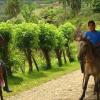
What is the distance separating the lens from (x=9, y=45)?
78.7 feet

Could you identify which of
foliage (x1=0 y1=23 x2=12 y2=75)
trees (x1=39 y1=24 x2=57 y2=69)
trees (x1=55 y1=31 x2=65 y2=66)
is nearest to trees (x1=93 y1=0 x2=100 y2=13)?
trees (x1=55 y1=31 x2=65 y2=66)

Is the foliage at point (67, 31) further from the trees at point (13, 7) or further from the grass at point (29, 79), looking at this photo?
the trees at point (13, 7)

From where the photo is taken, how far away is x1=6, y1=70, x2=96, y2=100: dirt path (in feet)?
51.4

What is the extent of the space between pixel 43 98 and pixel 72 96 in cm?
118

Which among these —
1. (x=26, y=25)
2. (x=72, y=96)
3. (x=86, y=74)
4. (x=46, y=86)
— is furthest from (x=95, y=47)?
(x=26, y=25)

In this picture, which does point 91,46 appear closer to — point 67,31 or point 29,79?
point 29,79

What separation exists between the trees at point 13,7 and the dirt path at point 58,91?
8955 centimetres

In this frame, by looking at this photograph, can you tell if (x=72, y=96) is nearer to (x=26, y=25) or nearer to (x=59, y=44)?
(x=26, y=25)

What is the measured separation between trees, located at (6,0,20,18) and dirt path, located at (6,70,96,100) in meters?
89.6

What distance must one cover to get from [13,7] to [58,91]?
3875 inches

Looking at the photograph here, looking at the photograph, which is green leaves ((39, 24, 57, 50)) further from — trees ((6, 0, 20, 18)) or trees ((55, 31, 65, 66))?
trees ((6, 0, 20, 18))

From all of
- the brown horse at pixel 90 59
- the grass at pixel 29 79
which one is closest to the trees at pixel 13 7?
the grass at pixel 29 79

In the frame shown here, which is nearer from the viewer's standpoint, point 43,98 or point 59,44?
point 43,98

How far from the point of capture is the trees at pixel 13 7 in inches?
4345
